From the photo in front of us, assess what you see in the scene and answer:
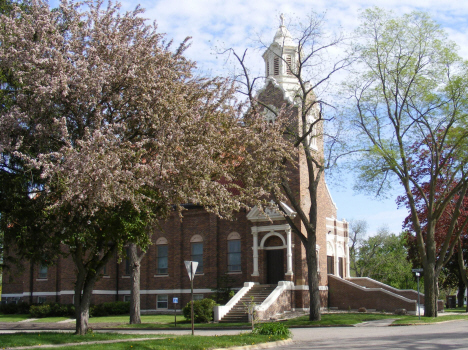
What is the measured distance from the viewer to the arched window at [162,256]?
36.2 metres

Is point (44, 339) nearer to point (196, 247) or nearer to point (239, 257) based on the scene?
point (239, 257)

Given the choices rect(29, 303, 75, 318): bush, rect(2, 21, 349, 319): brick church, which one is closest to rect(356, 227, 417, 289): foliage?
rect(2, 21, 349, 319): brick church

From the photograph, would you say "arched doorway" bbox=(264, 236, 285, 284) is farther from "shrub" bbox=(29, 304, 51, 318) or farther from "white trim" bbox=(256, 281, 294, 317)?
"shrub" bbox=(29, 304, 51, 318)

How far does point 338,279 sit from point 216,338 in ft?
58.3

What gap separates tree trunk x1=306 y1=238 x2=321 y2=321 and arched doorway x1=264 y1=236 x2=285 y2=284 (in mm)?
5790

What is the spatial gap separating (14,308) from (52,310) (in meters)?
5.17

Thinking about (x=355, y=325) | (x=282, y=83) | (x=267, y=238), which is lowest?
(x=355, y=325)

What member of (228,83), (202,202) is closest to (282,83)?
(228,83)

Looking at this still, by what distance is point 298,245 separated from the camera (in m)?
30.7

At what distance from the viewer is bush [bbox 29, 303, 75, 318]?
35.0 meters

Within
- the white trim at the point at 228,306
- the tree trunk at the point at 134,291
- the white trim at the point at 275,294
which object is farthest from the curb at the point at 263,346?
the tree trunk at the point at 134,291

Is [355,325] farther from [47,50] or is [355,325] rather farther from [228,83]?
[47,50]

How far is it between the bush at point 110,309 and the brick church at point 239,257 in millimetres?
1348

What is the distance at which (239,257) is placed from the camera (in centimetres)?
3322
